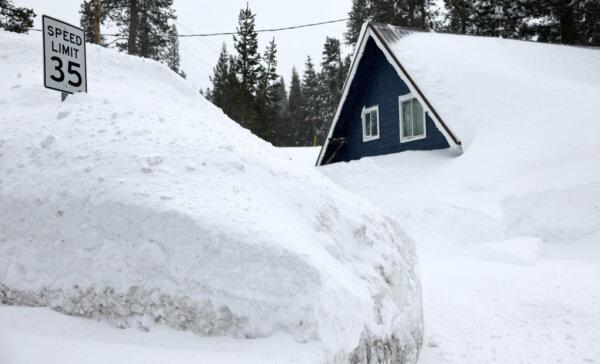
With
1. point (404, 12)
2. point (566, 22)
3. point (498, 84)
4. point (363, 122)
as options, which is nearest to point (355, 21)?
point (404, 12)

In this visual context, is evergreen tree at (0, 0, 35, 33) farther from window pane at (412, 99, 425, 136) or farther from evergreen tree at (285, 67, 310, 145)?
evergreen tree at (285, 67, 310, 145)

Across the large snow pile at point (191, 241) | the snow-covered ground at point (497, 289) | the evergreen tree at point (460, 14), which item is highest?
the evergreen tree at point (460, 14)

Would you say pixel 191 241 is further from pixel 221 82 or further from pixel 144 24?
pixel 221 82

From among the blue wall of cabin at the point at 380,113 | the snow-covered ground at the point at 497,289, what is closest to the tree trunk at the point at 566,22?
the blue wall of cabin at the point at 380,113

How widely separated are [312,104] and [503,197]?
48190 mm

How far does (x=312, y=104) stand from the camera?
186 feet

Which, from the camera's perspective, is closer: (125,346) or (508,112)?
(125,346)

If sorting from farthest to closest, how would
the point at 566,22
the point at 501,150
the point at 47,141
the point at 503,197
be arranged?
the point at 566,22, the point at 501,150, the point at 503,197, the point at 47,141

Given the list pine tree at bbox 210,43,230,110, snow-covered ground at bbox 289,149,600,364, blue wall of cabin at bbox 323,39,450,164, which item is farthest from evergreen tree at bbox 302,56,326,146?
snow-covered ground at bbox 289,149,600,364

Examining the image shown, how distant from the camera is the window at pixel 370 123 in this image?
16.4m

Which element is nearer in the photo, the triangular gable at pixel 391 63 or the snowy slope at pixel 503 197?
the snowy slope at pixel 503 197

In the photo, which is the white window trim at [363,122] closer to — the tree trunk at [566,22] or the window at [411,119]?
the window at [411,119]

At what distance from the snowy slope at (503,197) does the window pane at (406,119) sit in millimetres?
1276

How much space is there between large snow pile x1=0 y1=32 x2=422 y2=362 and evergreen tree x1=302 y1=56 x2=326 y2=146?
46.8 metres
